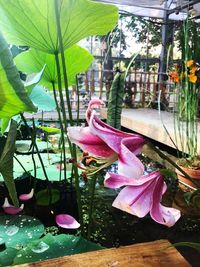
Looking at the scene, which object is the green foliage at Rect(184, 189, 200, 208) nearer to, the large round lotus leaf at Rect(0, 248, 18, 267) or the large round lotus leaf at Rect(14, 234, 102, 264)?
the large round lotus leaf at Rect(14, 234, 102, 264)

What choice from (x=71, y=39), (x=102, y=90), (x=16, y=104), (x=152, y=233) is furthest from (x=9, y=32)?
(x=102, y=90)

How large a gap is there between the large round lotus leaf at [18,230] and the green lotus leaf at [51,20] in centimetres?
58

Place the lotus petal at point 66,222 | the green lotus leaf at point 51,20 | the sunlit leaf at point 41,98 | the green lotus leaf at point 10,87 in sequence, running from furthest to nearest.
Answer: the sunlit leaf at point 41,98 < the lotus petal at point 66,222 < the green lotus leaf at point 51,20 < the green lotus leaf at point 10,87

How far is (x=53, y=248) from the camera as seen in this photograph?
2.53 feet

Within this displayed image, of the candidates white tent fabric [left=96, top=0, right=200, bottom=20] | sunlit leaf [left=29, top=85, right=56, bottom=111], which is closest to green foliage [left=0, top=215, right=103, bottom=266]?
sunlit leaf [left=29, top=85, right=56, bottom=111]

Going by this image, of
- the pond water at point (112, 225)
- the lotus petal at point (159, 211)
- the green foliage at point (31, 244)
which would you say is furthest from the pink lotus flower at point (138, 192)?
the pond water at point (112, 225)

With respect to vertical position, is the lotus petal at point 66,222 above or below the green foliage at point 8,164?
below

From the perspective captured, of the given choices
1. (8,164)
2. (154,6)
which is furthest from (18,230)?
(154,6)

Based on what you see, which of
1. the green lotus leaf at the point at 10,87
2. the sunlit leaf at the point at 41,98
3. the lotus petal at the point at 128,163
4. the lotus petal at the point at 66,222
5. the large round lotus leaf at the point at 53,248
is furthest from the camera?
the sunlit leaf at the point at 41,98

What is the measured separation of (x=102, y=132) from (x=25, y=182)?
1130 mm

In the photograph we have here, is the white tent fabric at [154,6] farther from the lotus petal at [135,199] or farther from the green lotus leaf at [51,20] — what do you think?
the lotus petal at [135,199]

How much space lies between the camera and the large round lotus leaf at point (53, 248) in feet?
2.40

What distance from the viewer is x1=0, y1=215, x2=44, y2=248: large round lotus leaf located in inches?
36.9

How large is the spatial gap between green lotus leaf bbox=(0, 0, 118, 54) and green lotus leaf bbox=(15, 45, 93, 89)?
22 centimetres
